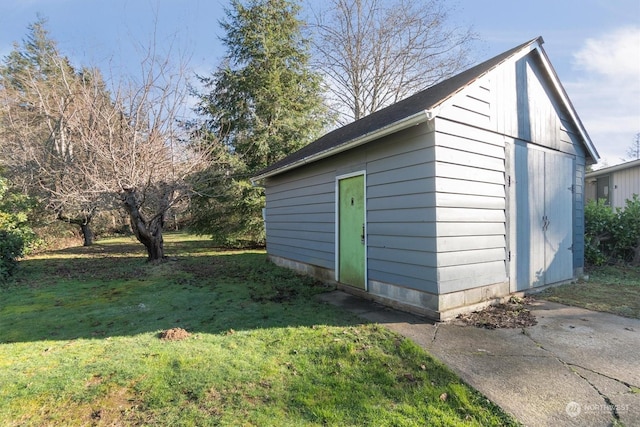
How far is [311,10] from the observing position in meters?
15.0

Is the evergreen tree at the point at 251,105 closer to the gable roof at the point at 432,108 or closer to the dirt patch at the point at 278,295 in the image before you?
the gable roof at the point at 432,108

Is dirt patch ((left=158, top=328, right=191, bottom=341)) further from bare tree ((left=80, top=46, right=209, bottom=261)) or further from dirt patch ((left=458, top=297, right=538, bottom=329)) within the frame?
bare tree ((left=80, top=46, right=209, bottom=261))

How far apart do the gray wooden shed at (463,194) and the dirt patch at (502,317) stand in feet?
0.51

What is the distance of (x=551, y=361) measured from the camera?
2941mm

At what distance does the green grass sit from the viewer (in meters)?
4.54

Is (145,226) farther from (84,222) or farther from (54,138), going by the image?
(84,222)

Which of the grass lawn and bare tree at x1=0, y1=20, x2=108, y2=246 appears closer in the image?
the grass lawn

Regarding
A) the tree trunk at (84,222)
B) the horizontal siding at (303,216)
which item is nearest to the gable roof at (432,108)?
the horizontal siding at (303,216)

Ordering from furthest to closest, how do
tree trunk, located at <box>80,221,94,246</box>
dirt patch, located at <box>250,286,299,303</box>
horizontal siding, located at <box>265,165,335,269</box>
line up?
1. tree trunk, located at <box>80,221,94,246</box>
2. horizontal siding, located at <box>265,165,335,269</box>
3. dirt patch, located at <box>250,286,299,303</box>

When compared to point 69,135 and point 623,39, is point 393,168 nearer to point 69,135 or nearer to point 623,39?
point 623,39

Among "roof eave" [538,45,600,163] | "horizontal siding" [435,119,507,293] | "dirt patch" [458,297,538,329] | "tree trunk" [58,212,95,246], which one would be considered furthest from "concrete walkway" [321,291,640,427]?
"tree trunk" [58,212,95,246]

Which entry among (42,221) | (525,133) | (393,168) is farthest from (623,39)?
(42,221)

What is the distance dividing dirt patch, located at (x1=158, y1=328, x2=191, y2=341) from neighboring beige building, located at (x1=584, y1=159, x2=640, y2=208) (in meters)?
13.5

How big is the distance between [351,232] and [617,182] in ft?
41.6
